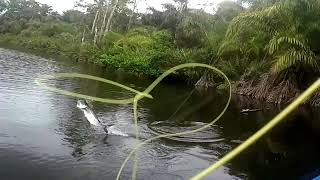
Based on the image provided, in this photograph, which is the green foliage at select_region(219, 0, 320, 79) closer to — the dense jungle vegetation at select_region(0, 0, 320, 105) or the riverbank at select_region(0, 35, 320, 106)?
the dense jungle vegetation at select_region(0, 0, 320, 105)

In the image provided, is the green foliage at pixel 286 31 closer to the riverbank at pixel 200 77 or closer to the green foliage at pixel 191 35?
the riverbank at pixel 200 77

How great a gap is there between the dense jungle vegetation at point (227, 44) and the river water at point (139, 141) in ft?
12.8

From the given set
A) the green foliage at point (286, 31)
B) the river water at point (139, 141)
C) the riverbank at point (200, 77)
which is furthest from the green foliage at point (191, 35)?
the river water at point (139, 141)

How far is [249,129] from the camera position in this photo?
10.9m

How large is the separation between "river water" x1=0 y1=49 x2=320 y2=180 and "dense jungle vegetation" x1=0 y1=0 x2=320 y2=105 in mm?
3904

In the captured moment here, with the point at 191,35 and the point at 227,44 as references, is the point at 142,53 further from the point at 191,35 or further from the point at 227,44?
the point at 227,44

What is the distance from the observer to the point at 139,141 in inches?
336

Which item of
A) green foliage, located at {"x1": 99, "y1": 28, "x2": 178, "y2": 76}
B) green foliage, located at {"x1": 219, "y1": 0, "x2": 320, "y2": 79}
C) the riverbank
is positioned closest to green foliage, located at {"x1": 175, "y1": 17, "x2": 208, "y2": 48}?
green foliage, located at {"x1": 99, "y1": 28, "x2": 178, "y2": 76}

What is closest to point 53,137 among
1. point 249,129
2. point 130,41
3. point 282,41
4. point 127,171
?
point 127,171

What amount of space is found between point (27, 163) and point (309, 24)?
509 inches

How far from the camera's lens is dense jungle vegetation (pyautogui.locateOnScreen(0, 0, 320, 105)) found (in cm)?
1666

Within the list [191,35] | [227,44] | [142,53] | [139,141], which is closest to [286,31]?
[227,44]

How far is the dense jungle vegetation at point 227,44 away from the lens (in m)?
16.7

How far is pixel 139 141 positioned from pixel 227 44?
12.6 m
